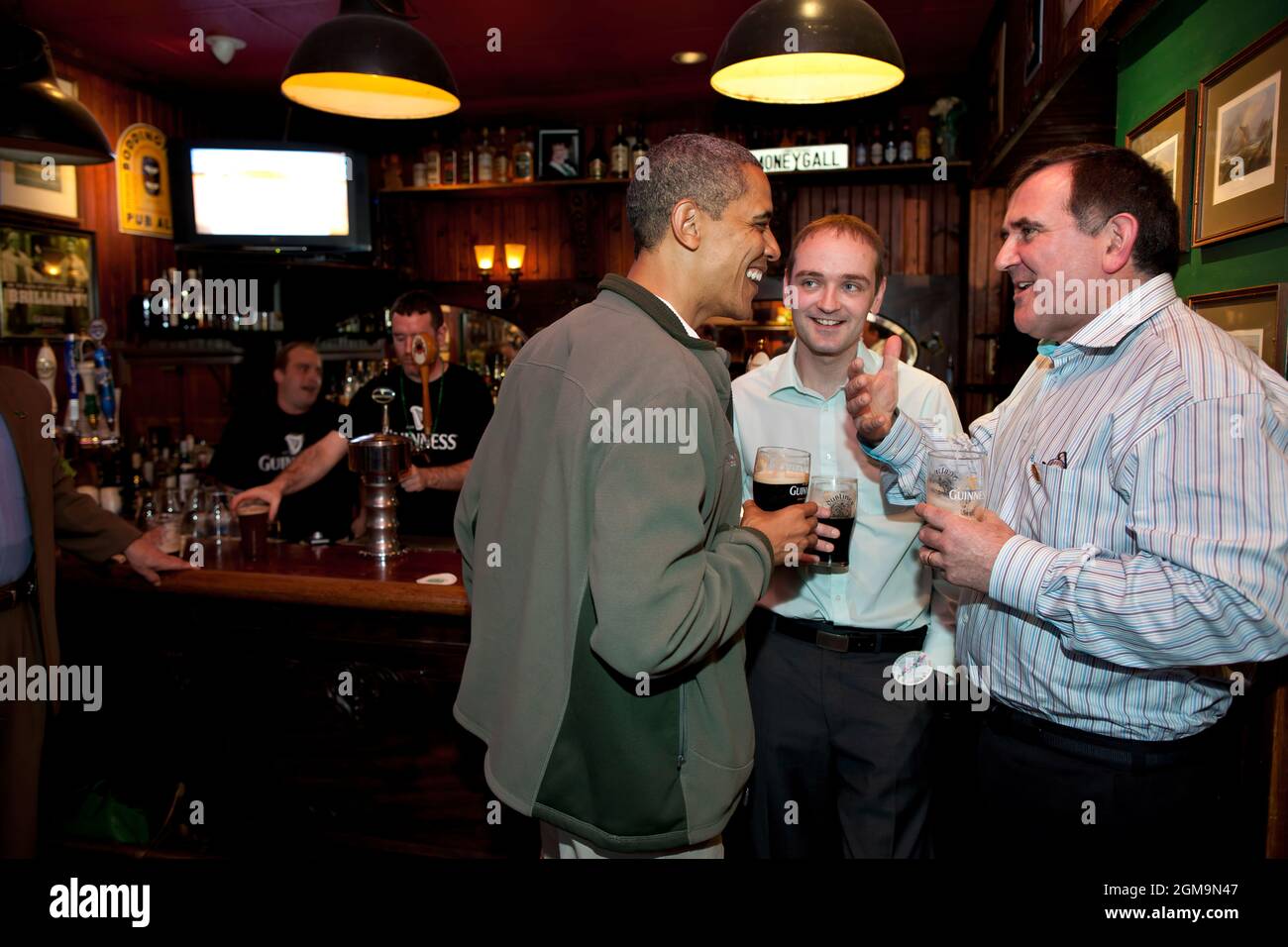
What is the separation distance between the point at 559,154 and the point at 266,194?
214 cm

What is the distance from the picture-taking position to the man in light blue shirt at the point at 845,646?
225cm

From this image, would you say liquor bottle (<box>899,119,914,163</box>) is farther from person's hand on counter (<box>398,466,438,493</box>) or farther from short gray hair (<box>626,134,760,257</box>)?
short gray hair (<box>626,134,760,257</box>)

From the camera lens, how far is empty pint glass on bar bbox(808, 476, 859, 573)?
6.46ft

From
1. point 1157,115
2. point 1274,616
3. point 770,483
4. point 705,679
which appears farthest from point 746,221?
point 1157,115

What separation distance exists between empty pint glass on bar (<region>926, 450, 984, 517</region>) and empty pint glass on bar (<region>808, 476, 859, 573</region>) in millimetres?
281

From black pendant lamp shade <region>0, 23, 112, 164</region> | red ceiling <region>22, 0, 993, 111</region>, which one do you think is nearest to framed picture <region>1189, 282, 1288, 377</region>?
red ceiling <region>22, 0, 993, 111</region>

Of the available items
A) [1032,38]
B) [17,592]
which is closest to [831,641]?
[17,592]

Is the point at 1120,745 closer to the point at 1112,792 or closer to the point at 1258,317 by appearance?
the point at 1112,792

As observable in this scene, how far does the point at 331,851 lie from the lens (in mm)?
2793

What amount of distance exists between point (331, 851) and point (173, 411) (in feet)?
16.7

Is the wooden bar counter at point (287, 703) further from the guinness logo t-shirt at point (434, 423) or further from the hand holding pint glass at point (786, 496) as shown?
the hand holding pint glass at point (786, 496)

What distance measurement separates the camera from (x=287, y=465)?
4262 mm

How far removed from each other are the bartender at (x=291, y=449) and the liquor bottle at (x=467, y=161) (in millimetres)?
3197
